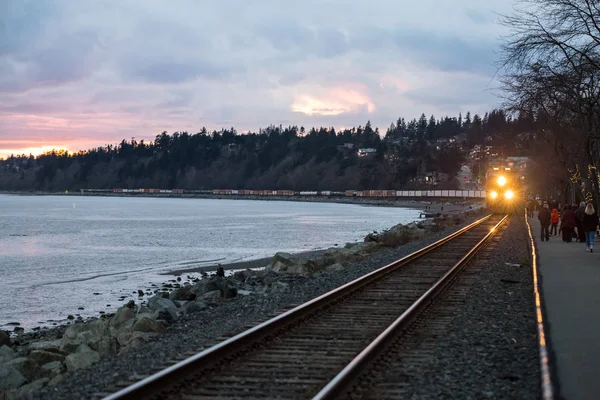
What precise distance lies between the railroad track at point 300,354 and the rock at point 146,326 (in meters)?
3.05

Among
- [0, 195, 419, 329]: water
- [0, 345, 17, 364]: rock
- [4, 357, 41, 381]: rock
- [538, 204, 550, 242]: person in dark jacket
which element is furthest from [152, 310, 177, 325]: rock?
[538, 204, 550, 242]: person in dark jacket

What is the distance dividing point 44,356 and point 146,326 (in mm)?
1911

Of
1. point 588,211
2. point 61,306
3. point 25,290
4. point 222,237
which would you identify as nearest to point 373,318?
Result: point 588,211

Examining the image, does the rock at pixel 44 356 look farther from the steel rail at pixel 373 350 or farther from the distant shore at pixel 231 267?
the distant shore at pixel 231 267

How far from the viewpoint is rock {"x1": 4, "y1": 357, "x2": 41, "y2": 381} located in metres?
12.5

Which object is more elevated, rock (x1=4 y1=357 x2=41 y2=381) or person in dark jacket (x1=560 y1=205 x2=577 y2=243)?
person in dark jacket (x1=560 y1=205 x2=577 y2=243)

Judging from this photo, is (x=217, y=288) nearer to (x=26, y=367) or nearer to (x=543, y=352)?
(x=26, y=367)

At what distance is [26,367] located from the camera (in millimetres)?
12742

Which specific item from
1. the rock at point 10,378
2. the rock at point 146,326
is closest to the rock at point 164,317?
the rock at point 146,326

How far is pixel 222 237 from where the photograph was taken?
73.1m

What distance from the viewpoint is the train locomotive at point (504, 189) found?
266 ft

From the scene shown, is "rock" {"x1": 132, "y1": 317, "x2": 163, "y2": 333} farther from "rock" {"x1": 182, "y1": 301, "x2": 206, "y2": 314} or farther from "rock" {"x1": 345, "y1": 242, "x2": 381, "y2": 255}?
"rock" {"x1": 345, "y1": 242, "x2": 381, "y2": 255}

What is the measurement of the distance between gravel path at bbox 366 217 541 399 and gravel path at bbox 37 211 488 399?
9.90 feet

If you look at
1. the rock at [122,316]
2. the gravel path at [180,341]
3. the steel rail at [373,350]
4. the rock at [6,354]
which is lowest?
the rock at [6,354]
